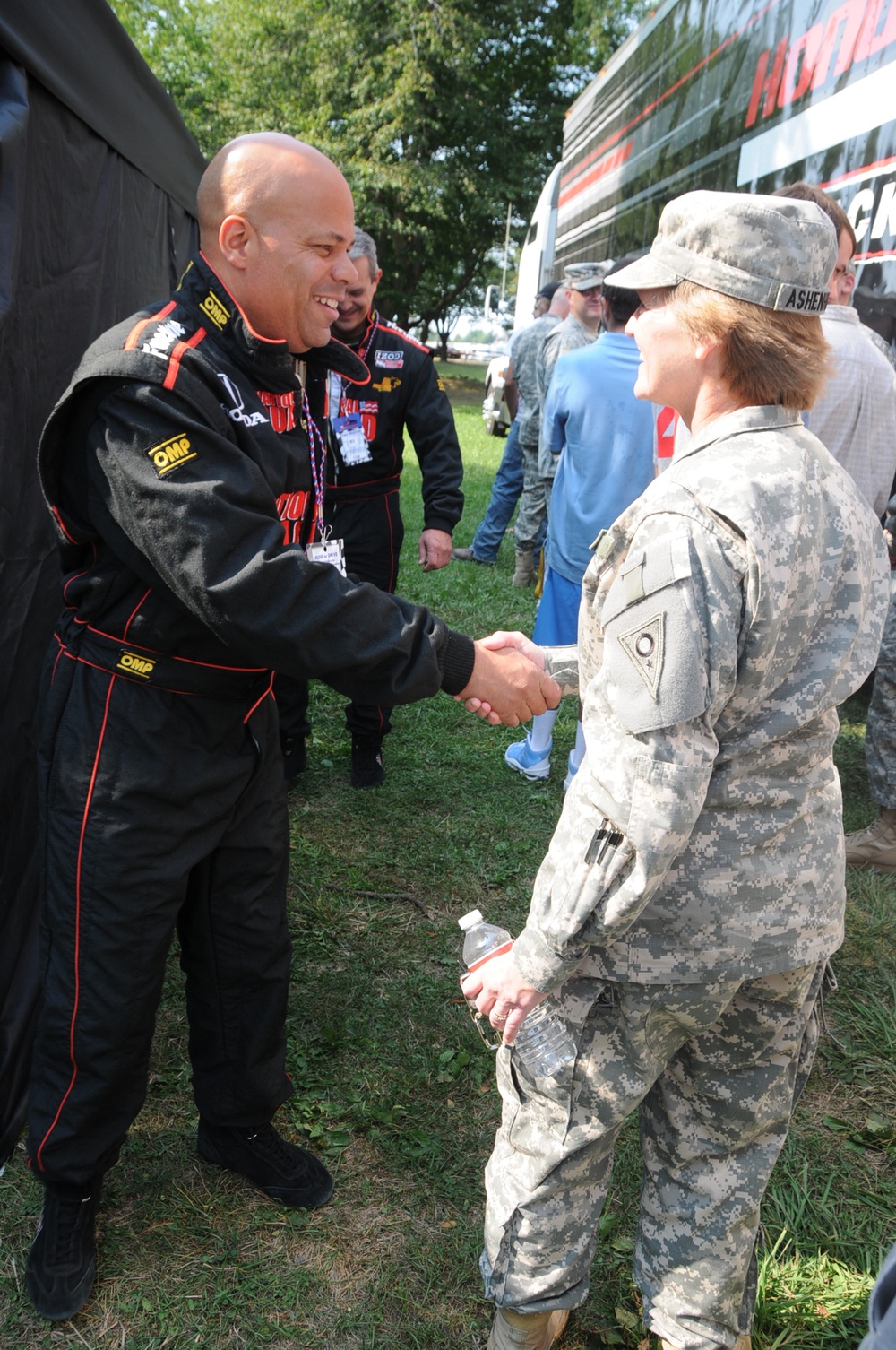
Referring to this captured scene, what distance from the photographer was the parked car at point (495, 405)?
14742 millimetres

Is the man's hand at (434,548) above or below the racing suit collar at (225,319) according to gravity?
below

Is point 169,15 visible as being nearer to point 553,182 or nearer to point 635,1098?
point 553,182

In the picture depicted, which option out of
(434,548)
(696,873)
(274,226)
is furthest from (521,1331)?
(434,548)

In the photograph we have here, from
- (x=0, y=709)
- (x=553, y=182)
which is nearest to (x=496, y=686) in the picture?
(x=0, y=709)

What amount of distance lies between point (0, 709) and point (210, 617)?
95 centimetres

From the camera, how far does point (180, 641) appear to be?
194cm

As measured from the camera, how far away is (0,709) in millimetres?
2422

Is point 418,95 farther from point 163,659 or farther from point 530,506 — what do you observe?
point 163,659

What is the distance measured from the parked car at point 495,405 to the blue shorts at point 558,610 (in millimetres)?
10921

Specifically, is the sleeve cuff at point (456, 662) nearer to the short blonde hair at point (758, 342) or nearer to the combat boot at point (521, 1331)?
the short blonde hair at point (758, 342)

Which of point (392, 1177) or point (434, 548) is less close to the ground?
point (434, 548)

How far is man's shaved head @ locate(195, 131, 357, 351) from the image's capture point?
6.23 feet

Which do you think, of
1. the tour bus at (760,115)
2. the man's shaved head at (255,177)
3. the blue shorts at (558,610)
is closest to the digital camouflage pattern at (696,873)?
the man's shaved head at (255,177)

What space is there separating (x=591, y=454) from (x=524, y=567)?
12.9 feet
